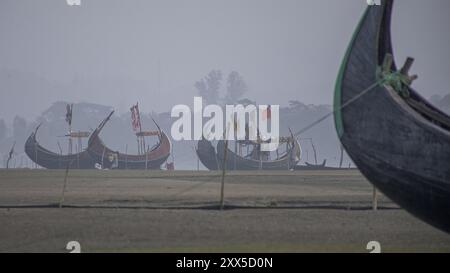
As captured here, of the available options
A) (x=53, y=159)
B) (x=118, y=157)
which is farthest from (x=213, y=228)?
(x=53, y=159)

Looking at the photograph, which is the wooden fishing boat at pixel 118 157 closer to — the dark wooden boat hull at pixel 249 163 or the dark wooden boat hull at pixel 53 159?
the dark wooden boat hull at pixel 53 159

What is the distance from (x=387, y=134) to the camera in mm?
10367

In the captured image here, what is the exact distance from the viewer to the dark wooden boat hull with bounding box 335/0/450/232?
31.3ft

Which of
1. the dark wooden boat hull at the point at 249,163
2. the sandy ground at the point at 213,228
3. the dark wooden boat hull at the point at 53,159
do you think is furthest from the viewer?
the dark wooden boat hull at the point at 53,159

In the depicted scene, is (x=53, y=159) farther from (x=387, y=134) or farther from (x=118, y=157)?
(x=387, y=134)

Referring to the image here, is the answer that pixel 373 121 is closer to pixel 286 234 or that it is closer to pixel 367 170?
pixel 367 170

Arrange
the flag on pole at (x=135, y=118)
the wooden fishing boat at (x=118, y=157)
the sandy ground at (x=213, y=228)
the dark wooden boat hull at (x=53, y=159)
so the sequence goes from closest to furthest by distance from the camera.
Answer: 1. the sandy ground at (x=213, y=228)
2. the wooden fishing boat at (x=118, y=157)
3. the dark wooden boat hull at (x=53, y=159)
4. the flag on pole at (x=135, y=118)

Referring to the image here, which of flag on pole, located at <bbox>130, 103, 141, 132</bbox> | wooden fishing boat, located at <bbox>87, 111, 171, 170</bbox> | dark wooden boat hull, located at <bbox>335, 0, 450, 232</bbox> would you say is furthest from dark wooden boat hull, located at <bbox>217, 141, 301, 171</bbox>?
dark wooden boat hull, located at <bbox>335, 0, 450, 232</bbox>

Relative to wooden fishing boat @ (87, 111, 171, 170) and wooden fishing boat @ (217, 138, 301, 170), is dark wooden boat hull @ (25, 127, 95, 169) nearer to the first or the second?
wooden fishing boat @ (87, 111, 171, 170)

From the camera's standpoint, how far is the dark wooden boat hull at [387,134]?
31.3 feet

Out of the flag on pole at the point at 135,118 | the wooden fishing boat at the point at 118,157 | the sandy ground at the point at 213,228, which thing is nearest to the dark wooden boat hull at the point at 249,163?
the wooden fishing boat at the point at 118,157

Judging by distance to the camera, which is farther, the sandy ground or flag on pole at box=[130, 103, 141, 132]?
flag on pole at box=[130, 103, 141, 132]

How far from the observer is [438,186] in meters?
9.49
